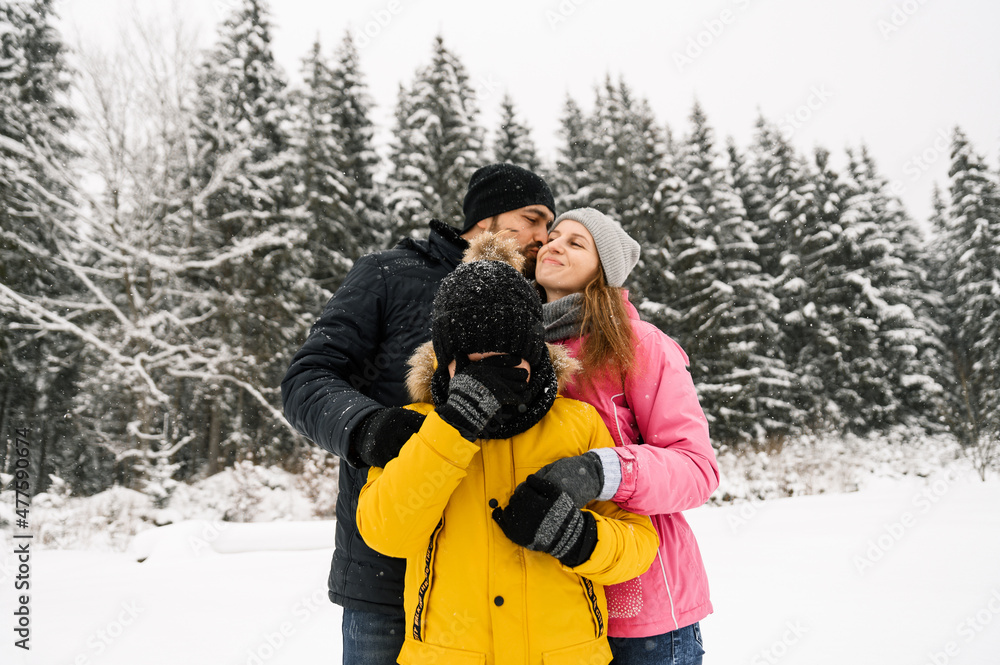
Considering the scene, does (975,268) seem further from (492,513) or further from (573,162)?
(492,513)

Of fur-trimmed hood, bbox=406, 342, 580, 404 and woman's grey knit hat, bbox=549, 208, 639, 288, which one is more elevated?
woman's grey knit hat, bbox=549, 208, 639, 288

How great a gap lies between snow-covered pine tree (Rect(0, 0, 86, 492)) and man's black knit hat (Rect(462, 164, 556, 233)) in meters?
11.3

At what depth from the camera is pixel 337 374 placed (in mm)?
1717

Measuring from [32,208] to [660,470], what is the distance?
46.7 feet

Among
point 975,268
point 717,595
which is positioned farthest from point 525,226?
point 975,268

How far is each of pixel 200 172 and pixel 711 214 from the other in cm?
1764

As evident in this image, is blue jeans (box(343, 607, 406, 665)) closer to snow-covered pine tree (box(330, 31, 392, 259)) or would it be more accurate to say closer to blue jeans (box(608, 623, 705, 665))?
blue jeans (box(608, 623, 705, 665))

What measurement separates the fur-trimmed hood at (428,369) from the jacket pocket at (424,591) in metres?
0.40

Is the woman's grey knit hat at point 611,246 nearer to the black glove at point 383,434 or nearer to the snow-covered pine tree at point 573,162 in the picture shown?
the black glove at point 383,434

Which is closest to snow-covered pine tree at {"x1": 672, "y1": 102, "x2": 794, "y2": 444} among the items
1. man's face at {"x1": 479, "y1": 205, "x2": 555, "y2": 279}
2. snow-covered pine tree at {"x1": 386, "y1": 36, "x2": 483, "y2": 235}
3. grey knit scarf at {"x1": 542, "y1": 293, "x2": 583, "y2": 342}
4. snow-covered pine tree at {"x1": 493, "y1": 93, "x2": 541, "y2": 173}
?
snow-covered pine tree at {"x1": 493, "y1": 93, "x2": 541, "y2": 173}

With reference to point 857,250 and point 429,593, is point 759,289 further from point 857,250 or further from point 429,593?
point 429,593

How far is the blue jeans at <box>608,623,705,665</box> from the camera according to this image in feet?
5.26

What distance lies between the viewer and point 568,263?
2.04 metres

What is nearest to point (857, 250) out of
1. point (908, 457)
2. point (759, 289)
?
point (759, 289)
